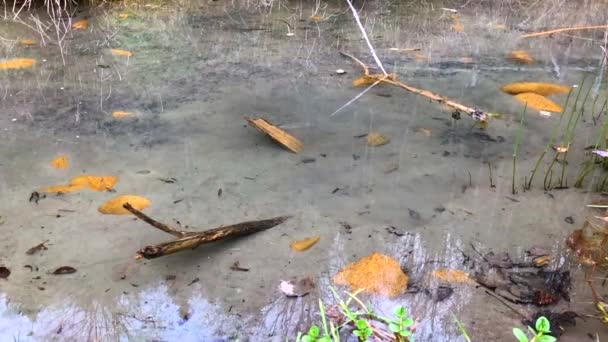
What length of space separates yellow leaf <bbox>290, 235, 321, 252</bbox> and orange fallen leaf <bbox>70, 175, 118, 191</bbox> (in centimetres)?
75

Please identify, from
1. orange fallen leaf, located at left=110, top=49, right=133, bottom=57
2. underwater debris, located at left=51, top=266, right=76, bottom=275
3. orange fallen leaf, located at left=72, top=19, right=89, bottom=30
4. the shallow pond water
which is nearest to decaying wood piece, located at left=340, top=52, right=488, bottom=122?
the shallow pond water

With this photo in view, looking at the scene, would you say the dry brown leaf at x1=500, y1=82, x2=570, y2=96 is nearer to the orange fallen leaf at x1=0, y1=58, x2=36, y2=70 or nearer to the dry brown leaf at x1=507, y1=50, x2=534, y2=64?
the dry brown leaf at x1=507, y1=50, x2=534, y2=64

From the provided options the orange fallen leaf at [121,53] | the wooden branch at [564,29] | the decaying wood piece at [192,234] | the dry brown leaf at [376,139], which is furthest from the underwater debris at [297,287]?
the wooden branch at [564,29]

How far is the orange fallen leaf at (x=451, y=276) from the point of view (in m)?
1.58

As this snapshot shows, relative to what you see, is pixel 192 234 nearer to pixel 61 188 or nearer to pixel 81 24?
pixel 61 188

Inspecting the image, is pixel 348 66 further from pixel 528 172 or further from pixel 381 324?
pixel 381 324

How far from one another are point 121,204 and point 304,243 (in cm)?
67

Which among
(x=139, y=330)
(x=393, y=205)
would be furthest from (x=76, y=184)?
(x=393, y=205)

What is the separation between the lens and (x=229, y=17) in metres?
4.11

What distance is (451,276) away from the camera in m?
1.59

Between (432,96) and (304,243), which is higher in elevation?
(432,96)

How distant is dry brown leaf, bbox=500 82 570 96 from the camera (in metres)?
2.80

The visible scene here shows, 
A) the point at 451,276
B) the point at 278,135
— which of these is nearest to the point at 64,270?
the point at 278,135

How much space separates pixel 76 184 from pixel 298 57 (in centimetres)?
172
